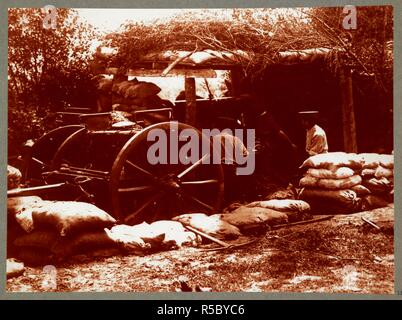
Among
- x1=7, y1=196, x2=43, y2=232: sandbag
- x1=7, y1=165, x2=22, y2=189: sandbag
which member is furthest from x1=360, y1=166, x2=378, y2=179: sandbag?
x1=7, y1=165, x2=22, y2=189: sandbag

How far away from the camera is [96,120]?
4078 millimetres

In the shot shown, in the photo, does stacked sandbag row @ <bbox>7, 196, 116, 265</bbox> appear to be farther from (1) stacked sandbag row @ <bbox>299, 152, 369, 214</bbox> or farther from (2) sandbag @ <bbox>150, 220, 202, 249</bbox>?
(1) stacked sandbag row @ <bbox>299, 152, 369, 214</bbox>

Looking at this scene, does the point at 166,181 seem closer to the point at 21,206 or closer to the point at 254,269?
the point at 254,269

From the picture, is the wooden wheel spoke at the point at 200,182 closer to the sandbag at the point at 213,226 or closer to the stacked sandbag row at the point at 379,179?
the sandbag at the point at 213,226

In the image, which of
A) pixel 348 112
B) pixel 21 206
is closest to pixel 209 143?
pixel 348 112

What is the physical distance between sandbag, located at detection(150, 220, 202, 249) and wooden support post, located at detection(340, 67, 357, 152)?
1548 millimetres

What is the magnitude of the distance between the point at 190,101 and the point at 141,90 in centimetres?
43

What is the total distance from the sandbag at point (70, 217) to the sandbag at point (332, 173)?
1.77 meters

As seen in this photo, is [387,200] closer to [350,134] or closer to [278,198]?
[350,134]

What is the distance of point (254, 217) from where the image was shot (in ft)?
13.2

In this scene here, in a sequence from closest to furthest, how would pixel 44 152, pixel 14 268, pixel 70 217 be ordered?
pixel 70 217, pixel 14 268, pixel 44 152

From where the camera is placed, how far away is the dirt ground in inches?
155

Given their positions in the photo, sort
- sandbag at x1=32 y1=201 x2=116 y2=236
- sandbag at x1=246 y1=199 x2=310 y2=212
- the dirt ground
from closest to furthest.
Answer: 1. sandbag at x1=32 y1=201 x2=116 y2=236
2. the dirt ground
3. sandbag at x1=246 y1=199 x2=310 y2=212
